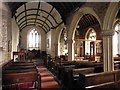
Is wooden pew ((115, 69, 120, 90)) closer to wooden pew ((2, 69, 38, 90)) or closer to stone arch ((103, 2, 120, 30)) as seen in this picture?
stone arch ((103, 2, 120, 30))

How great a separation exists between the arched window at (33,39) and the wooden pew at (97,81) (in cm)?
1435

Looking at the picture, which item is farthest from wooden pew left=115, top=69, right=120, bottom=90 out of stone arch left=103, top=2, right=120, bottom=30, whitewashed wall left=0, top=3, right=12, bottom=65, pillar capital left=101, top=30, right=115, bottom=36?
whitewashed wall left=0, top=3, right=12, bottom=65

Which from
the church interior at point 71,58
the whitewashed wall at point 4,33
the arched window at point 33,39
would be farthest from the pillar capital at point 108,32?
the arched window at point 33,39

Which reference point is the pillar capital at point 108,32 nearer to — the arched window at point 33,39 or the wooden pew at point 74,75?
the wooden pew at point 74,75

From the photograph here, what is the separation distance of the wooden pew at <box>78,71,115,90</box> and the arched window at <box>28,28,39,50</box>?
565 inches

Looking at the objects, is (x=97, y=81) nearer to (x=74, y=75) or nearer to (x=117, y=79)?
(x=117, y=79)

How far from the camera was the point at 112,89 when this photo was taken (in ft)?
11.3

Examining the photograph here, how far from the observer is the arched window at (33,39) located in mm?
17000

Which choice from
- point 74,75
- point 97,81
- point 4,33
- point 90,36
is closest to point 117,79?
point 97,81

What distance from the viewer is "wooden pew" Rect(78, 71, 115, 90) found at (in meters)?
3.06

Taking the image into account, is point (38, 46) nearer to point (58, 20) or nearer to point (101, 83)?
point (58, 20)

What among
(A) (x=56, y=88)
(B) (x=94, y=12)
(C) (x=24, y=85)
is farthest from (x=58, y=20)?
(C) (x=24, y=85)

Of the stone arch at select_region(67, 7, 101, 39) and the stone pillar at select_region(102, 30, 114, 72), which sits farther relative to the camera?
the stone arch at select_region(67, 7, 101, 39)

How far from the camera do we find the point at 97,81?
323 cm
